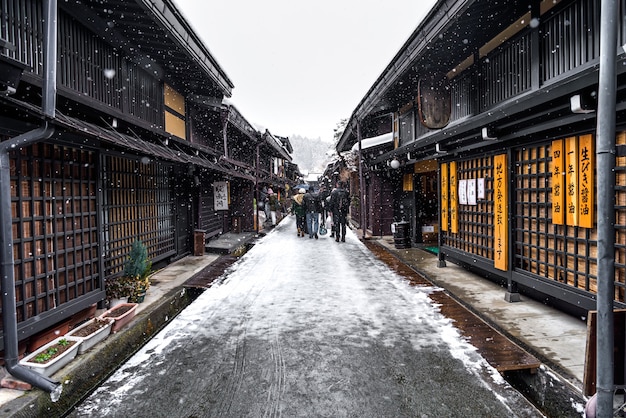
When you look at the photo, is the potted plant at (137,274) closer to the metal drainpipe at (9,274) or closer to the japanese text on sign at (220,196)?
the metal drainpipe at (9,274)

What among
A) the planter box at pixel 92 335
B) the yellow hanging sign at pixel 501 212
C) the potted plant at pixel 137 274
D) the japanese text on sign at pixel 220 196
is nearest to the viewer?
the planter box at pixel 92 335

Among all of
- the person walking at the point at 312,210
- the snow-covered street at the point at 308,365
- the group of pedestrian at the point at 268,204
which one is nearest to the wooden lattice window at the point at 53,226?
the snow-covered street at the point at 308,365

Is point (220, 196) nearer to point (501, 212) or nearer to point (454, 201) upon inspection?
point (454, 201)

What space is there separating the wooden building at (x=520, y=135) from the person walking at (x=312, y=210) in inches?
281

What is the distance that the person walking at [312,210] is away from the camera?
60.0 feet

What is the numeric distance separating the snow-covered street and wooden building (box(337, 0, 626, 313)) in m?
2.06

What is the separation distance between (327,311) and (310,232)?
11.8 m

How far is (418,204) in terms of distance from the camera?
1568 centimetres

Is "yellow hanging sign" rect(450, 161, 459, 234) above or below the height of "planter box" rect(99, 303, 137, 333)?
above

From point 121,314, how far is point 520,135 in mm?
7575

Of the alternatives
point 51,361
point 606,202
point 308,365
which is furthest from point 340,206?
point 606,202

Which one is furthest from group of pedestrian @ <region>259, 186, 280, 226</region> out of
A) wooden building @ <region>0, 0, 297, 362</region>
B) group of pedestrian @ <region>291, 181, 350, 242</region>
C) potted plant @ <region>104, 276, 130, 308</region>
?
potted plant @ <region>104, 276, 130, 308</region>

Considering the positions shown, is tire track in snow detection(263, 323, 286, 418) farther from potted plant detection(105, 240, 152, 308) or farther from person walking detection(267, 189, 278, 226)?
person walking detection(267, 189, 278, 226)

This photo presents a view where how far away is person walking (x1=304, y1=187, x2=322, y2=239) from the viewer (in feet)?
60.0
